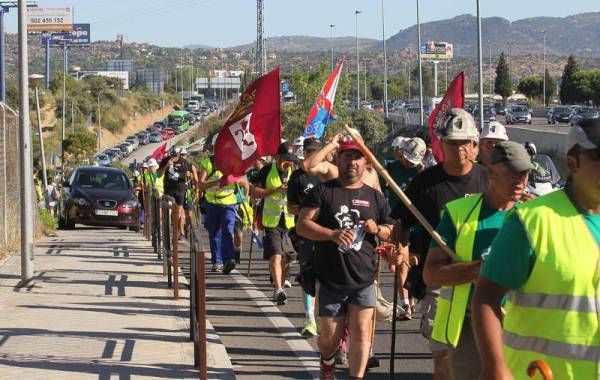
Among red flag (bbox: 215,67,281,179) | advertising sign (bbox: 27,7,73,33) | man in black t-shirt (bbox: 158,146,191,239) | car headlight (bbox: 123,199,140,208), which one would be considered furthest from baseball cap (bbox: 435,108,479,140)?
advertising sign (bbox: 27,7,73,33)

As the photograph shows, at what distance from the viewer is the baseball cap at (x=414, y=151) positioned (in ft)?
36.5

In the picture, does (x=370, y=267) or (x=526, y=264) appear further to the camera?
(x=370, y=267)

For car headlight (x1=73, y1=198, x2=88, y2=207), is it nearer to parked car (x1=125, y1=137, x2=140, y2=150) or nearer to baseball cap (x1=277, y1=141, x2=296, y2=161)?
baseball cap (x1=277, y1=141, x2=296, y2=161)

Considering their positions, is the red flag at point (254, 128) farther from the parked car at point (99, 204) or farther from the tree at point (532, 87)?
the tree at point (532, 87)

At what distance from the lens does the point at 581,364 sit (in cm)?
395

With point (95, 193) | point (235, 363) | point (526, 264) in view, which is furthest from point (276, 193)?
point (95, 193)

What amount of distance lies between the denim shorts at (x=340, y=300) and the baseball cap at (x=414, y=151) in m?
3.39

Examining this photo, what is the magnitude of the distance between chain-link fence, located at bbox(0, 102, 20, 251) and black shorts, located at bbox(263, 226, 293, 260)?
5718 millimetres

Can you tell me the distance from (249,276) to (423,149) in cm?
546

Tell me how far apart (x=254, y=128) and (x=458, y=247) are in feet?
24.1

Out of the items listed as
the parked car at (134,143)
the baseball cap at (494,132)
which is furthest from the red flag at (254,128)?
the parked car at (134,143)

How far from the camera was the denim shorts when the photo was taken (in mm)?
7848

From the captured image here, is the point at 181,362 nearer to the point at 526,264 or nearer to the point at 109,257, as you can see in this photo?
the point at 526,264

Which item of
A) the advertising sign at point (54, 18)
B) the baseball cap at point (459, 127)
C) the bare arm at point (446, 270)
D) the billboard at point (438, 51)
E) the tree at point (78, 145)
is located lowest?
the bare arm at point (446, 270)
